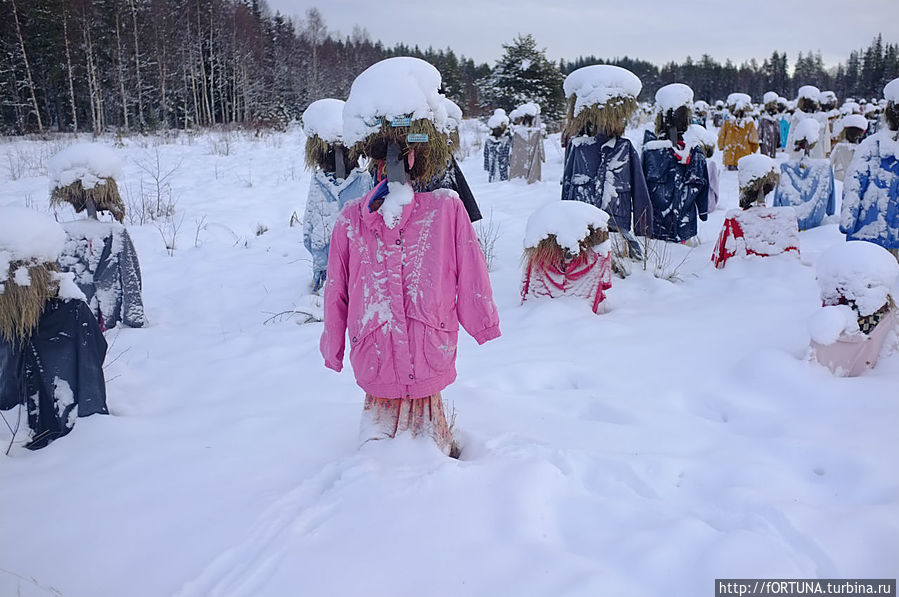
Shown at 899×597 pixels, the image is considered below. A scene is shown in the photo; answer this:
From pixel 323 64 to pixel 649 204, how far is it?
31.0m

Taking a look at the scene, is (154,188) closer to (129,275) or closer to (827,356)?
(129,275)

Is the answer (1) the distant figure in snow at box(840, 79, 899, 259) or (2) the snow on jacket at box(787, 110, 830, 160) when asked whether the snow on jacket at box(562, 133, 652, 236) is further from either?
(2) the snow on jacket at box(787, 110, 830, 160)

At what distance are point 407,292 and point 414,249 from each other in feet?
0.58

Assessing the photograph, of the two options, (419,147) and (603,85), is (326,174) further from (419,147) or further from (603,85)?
(419,147)

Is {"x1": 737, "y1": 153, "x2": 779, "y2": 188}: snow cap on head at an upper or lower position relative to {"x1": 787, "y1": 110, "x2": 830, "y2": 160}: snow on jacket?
lower

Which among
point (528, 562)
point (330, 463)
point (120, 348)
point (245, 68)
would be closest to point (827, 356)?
point (528, 562)

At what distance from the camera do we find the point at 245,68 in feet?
79.5

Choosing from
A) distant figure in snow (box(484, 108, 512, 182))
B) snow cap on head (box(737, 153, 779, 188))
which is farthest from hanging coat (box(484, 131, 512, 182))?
snow cap on head (box(737, 153, 779, 188))

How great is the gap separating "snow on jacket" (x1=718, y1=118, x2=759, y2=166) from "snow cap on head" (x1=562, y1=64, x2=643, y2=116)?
8.11 m

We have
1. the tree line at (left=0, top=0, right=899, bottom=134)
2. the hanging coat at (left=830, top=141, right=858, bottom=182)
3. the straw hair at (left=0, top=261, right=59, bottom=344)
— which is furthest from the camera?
the tree line at (left=0, top=0, right=899, bottom=134)

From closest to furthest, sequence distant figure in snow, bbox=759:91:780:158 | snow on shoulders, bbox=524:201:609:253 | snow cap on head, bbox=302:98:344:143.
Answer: snow on shoulders, bbox=524:201:609:253, snow cap on head, bbox=302:98:344:143, distant figure in snow, bbox=759:91:780:158

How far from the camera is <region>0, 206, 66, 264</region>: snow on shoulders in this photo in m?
2.45

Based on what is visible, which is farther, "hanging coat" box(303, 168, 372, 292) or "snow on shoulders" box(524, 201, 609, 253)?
"hanging coat" box(303, 168, 372, 292)

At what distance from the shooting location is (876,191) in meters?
4.50
